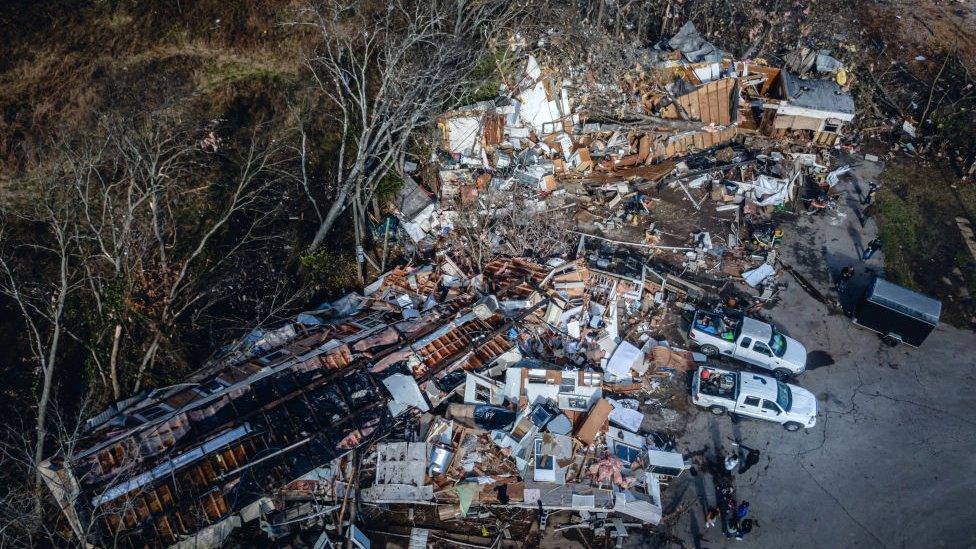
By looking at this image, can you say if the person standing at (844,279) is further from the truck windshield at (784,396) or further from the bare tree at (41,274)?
the bare tree at (41,274)

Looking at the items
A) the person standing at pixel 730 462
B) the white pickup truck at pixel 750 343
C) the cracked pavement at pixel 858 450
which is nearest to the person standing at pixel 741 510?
the cracked pavement at pixel 858 450

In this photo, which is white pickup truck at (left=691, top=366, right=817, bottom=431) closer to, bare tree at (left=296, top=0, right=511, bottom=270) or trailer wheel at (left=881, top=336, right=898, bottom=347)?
trailer wheel at (left=881, top=336, right=898, bottom=347)

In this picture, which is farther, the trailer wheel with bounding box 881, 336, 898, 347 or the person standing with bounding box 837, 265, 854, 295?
the person standing with bounding box 837, 265, 854, 295

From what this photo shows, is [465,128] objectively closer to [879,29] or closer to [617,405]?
[617,405]

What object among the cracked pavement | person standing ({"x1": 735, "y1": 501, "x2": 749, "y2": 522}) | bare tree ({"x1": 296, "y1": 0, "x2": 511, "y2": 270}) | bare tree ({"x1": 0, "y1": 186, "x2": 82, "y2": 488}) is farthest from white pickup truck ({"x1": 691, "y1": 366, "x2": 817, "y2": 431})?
bare tree ({"x1": 0, "y1": 186, "x2": 82, "y2": 488})

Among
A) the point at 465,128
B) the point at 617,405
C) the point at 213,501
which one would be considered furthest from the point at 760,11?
the point at 213,501

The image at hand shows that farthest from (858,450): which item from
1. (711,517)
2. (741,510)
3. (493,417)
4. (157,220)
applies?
(157,220)
